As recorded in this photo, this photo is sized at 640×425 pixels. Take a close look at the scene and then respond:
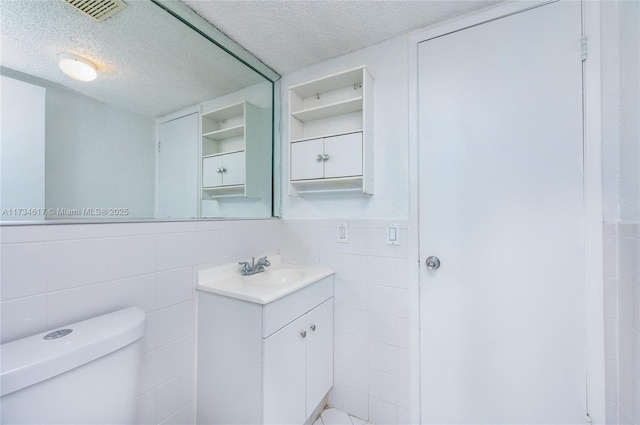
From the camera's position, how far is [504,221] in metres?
1.20

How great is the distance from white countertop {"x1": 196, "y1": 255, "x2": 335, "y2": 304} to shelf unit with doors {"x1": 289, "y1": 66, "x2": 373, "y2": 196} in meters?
0.51

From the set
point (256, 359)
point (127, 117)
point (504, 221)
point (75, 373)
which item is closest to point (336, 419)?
point (256, 359)

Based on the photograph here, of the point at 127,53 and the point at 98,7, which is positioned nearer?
the point at 98,7

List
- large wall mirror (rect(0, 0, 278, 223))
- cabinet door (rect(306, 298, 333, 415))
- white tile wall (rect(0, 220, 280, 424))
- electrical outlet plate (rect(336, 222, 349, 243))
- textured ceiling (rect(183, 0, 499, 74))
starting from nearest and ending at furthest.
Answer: white tile wall (rect(0, 220, 280, 424)), large wall mirror (rect(0, 0, 278, 223)), textured ceiling (rect(183, 0, 499, 74)), cabinet door (rect(306, 298, 333, 415)), electrical outlet plate (rect(336, 222, 349, 243))

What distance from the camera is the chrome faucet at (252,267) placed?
56.8 inches

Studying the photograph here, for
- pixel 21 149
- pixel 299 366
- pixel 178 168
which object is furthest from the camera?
pixel 178 168

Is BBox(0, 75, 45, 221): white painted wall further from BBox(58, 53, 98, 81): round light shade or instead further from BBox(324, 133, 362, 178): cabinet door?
BBox(324, 133, 362, 178): cabinet door

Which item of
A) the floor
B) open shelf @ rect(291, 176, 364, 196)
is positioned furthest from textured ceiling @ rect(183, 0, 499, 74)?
the floor

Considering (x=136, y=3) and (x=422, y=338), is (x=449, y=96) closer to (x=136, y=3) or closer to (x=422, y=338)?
(x=422, y=338)

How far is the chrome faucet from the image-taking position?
1.44 m

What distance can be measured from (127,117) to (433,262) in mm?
1676

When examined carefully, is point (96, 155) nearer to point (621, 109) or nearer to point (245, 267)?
point (245, 267)

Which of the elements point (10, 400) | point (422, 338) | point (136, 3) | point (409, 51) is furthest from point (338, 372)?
point (136, 3)

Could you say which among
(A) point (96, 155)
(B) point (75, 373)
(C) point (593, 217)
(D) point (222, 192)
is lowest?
(B) point (75, 373)
